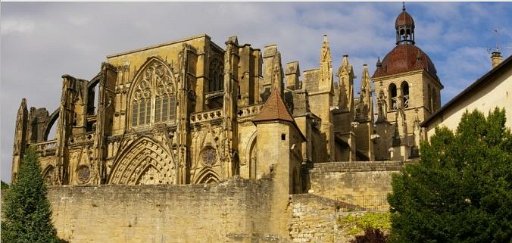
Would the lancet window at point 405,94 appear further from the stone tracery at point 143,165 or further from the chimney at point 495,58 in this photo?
the stone tracery at point 143,165

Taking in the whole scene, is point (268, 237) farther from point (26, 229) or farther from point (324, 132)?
point (324, 132)

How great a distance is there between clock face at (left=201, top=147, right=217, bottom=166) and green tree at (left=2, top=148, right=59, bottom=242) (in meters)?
10.8

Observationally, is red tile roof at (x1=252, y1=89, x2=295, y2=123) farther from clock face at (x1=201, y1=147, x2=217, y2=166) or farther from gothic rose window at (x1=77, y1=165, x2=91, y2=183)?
gothic rose window at (x1=77, y1=165, x2=91, y2=183)

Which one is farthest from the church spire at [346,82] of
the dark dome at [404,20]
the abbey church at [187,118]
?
the dark dome at [404,20]

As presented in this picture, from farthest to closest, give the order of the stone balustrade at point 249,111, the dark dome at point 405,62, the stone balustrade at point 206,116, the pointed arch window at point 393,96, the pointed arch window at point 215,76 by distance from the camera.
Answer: the pointed arch window at point 393,96
the dark dome at point 405,62
the pointed arch window at point 215,76
the stone balustrade at point 206,116
the stone balustrade at point 249,111

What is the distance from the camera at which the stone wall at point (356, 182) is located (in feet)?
91.8

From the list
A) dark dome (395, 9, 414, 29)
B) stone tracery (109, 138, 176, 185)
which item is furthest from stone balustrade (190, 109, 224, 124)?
dark dome (395, 9, 414, 29)

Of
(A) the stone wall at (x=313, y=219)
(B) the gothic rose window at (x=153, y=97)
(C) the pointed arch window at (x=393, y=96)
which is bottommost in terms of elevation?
(A) the stone wall at (x=313, y=219)

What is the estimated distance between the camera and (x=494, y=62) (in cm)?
3400

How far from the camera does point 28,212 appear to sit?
987 inches

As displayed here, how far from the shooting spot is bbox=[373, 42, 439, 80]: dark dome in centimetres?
6831

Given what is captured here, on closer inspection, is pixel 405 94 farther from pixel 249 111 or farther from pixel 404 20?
pixel 249 111

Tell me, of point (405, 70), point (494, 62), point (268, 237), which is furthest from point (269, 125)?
point (405, 70)

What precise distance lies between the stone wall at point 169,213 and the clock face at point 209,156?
932 centimetres
